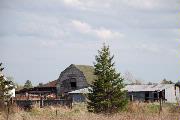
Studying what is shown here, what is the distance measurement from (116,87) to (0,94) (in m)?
9.56

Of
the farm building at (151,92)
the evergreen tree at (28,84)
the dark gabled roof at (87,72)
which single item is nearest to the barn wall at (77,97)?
the dark gabled roof at (87,72)

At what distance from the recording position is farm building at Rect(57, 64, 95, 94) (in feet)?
199

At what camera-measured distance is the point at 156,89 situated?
5150 centimetres

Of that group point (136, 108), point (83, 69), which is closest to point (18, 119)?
point (136, 108)

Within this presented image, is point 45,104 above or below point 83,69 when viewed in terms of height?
below

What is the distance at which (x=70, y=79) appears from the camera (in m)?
61.1

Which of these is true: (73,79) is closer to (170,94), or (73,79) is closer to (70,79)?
(70,79)

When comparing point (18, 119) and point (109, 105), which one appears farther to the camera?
point (109, 105)

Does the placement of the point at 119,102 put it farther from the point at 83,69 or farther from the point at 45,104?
the point at 83,69

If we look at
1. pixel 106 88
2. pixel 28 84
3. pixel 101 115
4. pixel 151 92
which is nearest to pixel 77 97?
pixel 151 92

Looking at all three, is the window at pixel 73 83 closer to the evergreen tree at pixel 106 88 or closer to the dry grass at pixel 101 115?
the dry grass at pixel 101 115

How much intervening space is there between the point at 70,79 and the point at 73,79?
50cm

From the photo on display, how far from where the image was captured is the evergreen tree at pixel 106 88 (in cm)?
2784

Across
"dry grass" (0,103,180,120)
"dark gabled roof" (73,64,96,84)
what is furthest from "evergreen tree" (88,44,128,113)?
"dark gabled roof" (73,64,96,84)
